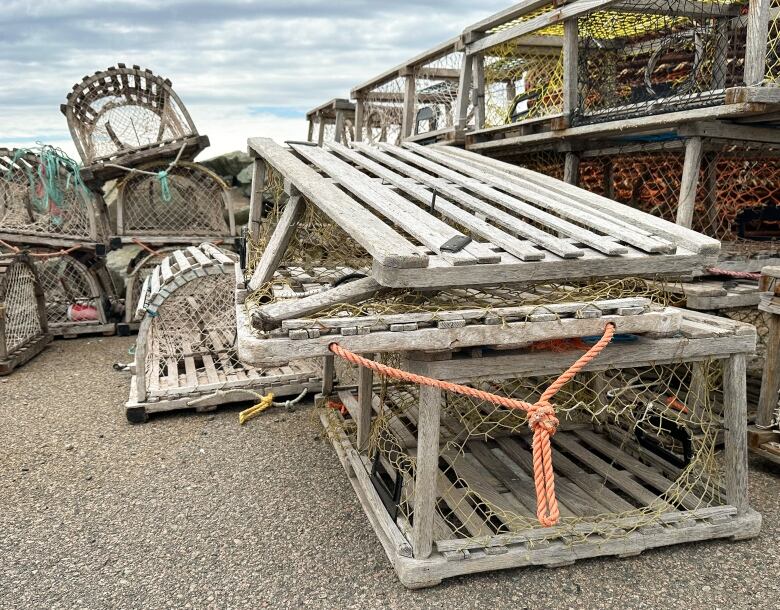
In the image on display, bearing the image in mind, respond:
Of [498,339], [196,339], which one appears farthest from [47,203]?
[498,339]

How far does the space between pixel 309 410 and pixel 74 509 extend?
1.71 meters

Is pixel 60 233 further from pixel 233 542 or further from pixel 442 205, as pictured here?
pixel 442 205

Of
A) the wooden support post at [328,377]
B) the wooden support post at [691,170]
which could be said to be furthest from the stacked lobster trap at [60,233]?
the wooden support post at [691,170]

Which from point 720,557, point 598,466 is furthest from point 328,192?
point 720,557

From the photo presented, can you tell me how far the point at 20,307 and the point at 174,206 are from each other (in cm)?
216

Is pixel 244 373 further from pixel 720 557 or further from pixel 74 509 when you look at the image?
pixel 720 557

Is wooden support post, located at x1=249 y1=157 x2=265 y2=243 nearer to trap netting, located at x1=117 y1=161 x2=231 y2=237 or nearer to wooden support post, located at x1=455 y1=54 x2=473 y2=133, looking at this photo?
wooden support post, located at x1=455 y1=54 x2=473 y2=133

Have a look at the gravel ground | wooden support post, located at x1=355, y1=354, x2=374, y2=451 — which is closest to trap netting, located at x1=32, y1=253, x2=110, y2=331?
the gravel ground

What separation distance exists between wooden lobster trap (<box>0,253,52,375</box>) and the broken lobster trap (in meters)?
1.26

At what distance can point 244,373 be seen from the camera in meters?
4.99

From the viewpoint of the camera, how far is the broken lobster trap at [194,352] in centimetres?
442

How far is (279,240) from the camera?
3211mm

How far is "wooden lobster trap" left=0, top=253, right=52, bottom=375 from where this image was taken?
555 cm

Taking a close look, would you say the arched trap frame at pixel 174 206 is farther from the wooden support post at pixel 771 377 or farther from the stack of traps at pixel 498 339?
the wooden support post at pixel 771 377
